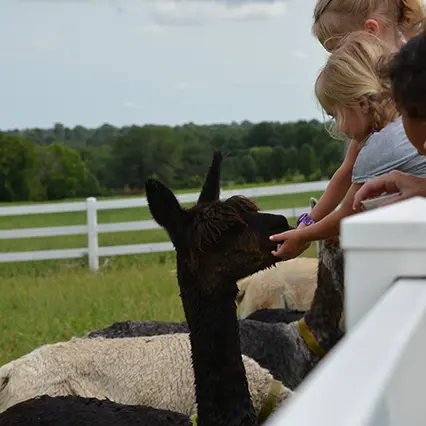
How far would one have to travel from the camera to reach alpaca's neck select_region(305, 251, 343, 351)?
16.2ft

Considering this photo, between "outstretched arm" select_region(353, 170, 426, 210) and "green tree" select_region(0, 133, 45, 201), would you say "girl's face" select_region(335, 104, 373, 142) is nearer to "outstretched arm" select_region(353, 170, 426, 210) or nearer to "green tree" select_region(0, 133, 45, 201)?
"outstretched arm" select_region(353, 170, 426, 210)

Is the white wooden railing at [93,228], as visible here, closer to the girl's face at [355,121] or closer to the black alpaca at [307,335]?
the black alpaca at [307,335]

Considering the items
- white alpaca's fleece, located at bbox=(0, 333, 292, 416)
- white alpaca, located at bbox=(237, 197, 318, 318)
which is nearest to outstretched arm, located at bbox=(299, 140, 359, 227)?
white alpaca's fleece, located at bbox=(0, 333, 292, 416)

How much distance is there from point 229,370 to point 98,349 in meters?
1.23

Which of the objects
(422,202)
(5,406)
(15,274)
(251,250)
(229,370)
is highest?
(422,202)

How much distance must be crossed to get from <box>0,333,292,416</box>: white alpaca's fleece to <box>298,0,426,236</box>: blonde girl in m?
1.08

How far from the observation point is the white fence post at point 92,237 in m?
14.3

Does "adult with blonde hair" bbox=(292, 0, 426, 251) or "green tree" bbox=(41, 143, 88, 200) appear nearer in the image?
"adult with blonde hair" bbox=(292, 0, 426, 251)

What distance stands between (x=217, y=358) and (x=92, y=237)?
35.3 ft

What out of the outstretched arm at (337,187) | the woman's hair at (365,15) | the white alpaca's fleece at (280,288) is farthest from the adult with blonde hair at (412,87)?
the white alpaca's fleece at (280,288)

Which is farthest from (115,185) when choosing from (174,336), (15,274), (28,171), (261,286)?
(174,336)

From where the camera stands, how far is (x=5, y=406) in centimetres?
456

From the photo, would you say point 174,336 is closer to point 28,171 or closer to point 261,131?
point 261,131

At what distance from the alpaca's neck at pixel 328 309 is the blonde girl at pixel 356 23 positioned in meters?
0.81
